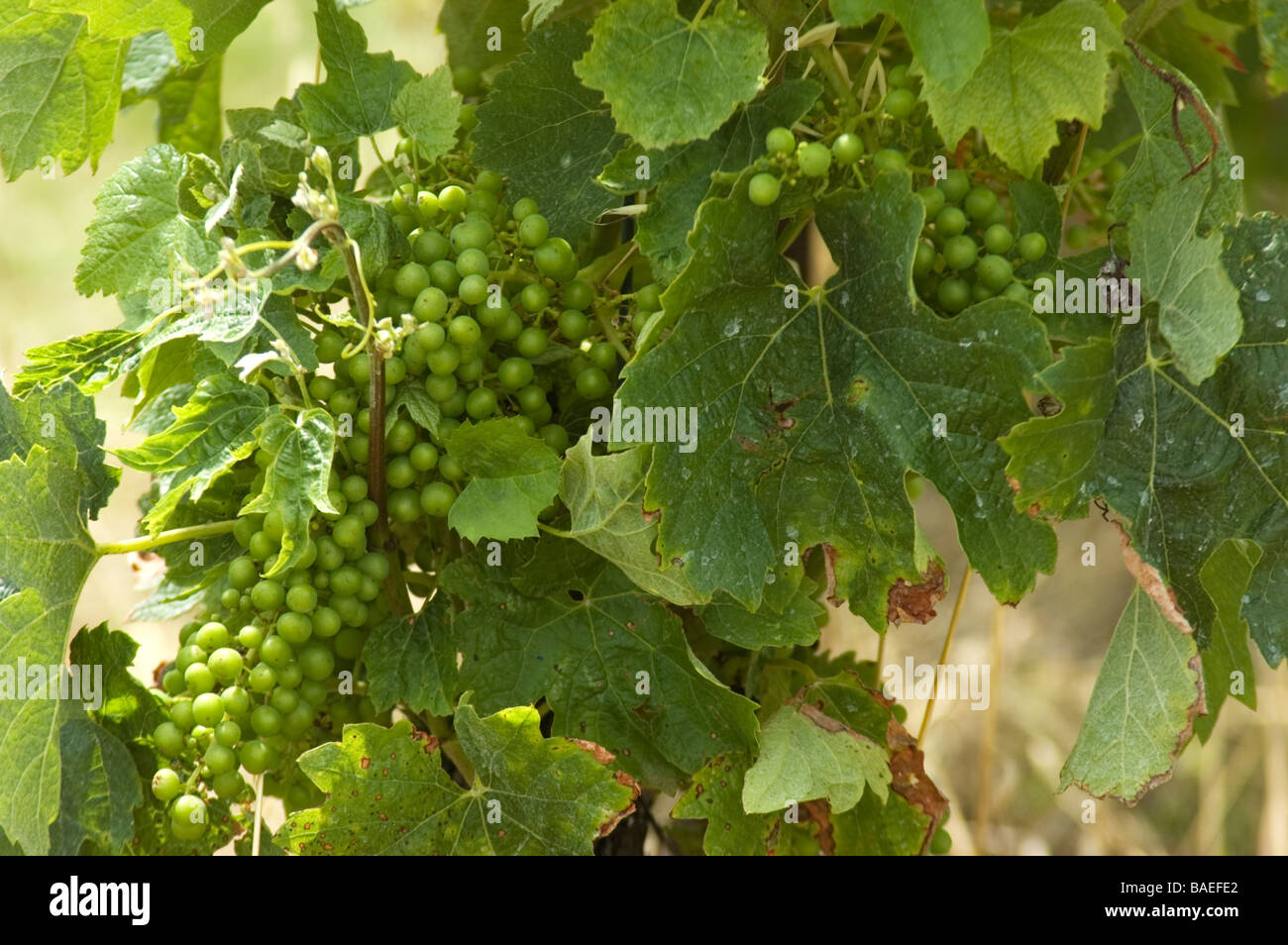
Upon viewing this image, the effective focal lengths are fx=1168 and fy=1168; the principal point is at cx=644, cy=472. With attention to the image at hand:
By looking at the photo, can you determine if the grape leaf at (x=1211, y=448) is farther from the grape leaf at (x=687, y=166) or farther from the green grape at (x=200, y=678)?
the green grape at (x=200, y=678)

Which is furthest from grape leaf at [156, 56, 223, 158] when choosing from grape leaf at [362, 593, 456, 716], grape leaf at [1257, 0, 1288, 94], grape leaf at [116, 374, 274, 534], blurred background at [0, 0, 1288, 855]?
blurred background at [0, 0, 1288, 855]

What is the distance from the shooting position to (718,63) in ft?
2.31

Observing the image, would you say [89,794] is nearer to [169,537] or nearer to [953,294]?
[169,537]

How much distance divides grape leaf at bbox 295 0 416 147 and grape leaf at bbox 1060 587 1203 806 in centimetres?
60

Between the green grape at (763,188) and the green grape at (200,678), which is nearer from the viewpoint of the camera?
the green grape at (763,188)

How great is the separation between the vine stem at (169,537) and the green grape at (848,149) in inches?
18.4

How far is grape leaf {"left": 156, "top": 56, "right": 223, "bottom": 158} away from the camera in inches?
40.5

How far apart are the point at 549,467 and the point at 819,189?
0.24 metres

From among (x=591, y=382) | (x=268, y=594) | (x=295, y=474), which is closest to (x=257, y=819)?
(x=268, y=594)

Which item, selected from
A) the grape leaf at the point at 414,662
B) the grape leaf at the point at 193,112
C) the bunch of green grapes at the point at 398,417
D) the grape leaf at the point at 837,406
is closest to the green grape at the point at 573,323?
the bunch of green grapes at the point at 398,417

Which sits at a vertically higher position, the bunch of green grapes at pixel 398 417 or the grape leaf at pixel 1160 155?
the grape leaf at pixel 1160 155

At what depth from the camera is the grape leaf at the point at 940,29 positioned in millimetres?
672

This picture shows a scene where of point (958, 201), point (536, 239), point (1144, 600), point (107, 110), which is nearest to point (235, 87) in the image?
point (107, 110)

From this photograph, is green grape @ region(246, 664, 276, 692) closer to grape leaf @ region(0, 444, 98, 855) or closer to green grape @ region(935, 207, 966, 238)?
grape leaf @ region(0, 444, 98, 855)
